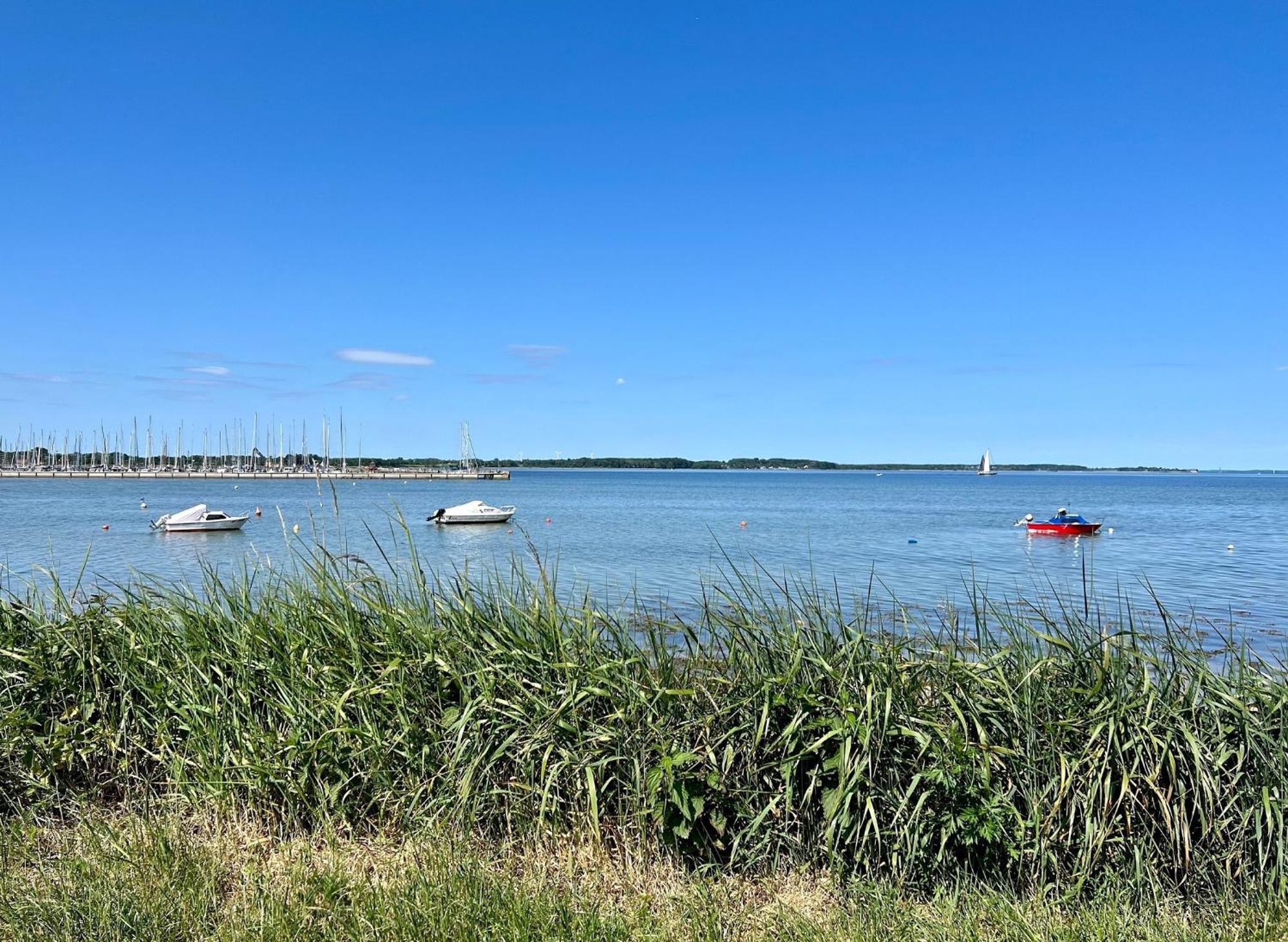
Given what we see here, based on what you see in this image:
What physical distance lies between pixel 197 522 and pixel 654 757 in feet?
145

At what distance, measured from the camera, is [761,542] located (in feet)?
132

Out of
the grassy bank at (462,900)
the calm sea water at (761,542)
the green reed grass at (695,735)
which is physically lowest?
the calm sea water at (761,542)

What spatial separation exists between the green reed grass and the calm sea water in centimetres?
69

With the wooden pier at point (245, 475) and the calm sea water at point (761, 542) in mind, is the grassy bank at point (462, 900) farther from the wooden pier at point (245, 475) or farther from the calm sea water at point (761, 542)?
the wooden pier at point (245, 475)

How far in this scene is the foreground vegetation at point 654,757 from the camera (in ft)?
11.8

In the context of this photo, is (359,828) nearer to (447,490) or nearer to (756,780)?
(756,780)

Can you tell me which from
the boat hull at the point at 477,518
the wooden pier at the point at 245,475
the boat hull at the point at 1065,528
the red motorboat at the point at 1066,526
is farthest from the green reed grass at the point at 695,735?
the wooden pier at the point at 245,475

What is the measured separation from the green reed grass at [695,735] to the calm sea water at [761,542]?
69 cm

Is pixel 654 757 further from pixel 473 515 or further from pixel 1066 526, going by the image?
pixel 473 515

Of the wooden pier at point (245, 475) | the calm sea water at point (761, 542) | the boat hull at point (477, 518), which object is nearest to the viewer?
the calm sea water at point (761, 542)

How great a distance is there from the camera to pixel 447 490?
113 metres

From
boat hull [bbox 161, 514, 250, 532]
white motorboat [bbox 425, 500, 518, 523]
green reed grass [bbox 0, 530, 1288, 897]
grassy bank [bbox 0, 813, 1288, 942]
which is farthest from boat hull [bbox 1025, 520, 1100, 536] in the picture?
grassy bank [bbox 0, 813, 1288, 942]

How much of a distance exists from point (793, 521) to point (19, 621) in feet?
177

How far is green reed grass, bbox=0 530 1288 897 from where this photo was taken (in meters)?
3.75
